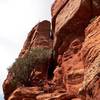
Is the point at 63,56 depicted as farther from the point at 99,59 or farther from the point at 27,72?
the point at 99,59

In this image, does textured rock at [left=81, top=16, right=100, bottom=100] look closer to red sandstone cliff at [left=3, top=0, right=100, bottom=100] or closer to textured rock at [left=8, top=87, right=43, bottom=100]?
red sandstone cliff at [left=3, top=0, right=100, bottom=100]

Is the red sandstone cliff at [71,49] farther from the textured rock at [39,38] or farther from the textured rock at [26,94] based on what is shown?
the textured rock at [39,38]

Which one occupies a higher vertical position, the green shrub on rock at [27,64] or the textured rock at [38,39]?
the textured rock at [38,39]

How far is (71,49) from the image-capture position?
33.4 m

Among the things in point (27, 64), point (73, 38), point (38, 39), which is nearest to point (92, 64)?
point (73, 38)

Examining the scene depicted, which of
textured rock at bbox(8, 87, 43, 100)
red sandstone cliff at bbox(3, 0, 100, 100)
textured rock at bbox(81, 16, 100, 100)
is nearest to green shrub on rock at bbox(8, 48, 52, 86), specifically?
red sandstone cliff at bbox(3, 0, 100, 100)

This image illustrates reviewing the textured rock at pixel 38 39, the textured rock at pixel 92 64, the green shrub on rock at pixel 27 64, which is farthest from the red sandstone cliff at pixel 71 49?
the textured rock at pixel 38 39

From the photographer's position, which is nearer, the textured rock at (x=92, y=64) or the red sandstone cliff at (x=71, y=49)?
the textured rock at (x=92, y=64)

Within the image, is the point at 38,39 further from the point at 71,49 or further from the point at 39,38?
the point at 71,49

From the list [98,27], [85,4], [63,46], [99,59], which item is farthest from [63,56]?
[99,59]

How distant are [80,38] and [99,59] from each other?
9.48m

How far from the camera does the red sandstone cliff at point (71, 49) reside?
26.9 metres

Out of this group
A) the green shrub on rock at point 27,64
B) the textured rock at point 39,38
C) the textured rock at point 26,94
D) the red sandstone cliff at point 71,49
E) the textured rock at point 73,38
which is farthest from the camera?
the textured rock at point 39,38

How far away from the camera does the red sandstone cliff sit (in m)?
26.9
